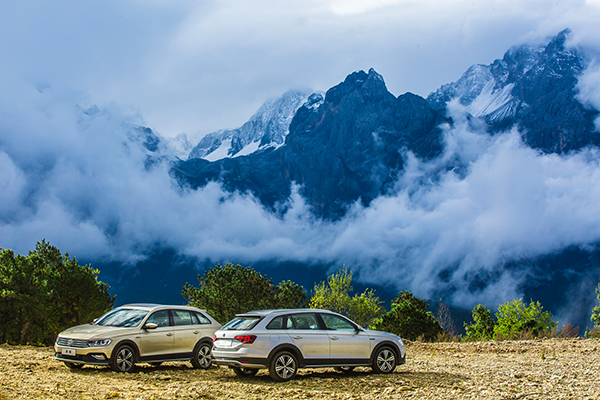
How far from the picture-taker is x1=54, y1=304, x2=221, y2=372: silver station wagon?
13.4m

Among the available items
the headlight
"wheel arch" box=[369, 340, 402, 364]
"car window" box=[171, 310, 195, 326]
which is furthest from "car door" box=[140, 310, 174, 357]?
"wheel arch" box=[369, 340, 402, 364]

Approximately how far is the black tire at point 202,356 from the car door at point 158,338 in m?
0.84

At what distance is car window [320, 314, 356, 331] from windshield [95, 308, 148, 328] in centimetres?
548

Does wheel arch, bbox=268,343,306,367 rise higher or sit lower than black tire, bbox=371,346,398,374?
higher

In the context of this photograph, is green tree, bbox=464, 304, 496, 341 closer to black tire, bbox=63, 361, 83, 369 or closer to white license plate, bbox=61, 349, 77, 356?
black tire, bbox=63, 361, 83, 369

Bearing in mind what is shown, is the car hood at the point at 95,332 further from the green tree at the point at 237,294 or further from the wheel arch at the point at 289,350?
the green tree at the point at 237,294

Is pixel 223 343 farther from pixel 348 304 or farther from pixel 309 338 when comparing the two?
pixel 348 304

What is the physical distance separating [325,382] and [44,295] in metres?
21.6

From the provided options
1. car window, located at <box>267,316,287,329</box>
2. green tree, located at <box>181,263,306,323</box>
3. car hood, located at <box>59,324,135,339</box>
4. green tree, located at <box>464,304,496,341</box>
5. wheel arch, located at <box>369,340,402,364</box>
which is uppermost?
green tree, located at <box>181,263,306,323</box>

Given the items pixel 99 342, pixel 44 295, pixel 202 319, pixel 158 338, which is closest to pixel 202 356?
pixel 202 319

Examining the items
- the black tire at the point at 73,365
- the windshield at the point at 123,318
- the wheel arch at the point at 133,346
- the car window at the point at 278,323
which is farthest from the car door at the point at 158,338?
the car window at the point at 278,323

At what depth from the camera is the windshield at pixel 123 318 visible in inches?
570

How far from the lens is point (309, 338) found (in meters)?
12.4

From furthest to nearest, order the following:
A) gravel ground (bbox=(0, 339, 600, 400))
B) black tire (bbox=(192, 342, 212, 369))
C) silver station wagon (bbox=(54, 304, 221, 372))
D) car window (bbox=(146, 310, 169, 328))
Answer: black tire (bbox=(192, 342, 212, 369)) < car window (bbox=(146, 310, 169, 328)) < silver station wagon (bbox=(54, 304, 221, 372)) < gravel ground (bbox=(0, 339, 600, 400))
